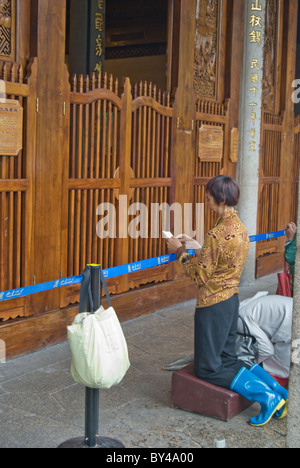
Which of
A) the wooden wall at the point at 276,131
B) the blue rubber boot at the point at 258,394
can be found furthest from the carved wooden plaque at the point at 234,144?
the blue rubber boot at the point at 258,394

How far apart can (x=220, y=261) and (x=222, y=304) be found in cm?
30

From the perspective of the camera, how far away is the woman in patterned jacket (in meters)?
4.04

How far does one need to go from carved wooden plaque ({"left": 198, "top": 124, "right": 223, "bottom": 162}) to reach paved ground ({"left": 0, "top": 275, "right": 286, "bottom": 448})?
2944mm

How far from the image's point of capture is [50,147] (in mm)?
5430

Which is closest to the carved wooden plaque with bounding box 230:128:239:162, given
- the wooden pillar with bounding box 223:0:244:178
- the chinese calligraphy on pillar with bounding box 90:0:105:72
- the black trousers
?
the wooden pillar with bounding box 223:0:244:178

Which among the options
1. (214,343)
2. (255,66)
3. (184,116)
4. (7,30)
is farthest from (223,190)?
(255,66)

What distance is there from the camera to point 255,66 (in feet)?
27.1

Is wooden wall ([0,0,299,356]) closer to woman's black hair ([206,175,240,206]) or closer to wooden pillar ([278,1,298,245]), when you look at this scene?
wooden pillar ([278,1,298,245])

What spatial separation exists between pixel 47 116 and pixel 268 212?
5.04m

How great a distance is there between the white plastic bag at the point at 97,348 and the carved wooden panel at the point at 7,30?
9.12 feet

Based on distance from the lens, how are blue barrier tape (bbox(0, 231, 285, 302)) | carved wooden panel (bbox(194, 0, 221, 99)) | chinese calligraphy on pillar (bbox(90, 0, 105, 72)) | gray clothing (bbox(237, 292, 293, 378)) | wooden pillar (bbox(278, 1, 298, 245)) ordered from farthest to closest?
1. wooden pillar (bbox(278, 1, 298, 245))
2. chinese calligraphy on pillar (bbox(90, 0, 105, 72))
3. carved wooden panel (bbox(194, 0, 221, 99))
4. blue barrier tape (bbox(0, 231, 285, 302))
5. gray clothing (bbox(237, 292, 293, 378))

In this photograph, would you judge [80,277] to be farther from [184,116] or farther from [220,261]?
[184,116]

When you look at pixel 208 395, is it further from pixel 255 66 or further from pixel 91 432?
pixel 255 66

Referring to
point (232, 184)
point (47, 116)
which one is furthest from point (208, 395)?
point (47, 116)
